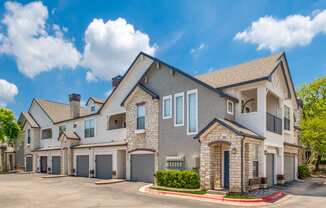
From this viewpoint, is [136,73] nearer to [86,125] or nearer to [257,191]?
[86,125]

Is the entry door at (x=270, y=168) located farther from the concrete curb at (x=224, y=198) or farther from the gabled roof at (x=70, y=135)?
the gabled roof at (x=70, y=135)

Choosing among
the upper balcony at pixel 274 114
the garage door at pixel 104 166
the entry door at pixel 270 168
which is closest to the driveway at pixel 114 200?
the entry door at pixel 270 168

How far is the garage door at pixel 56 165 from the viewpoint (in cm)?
3680

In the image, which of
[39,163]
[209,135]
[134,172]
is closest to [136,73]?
[134,172]

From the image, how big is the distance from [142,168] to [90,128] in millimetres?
9776

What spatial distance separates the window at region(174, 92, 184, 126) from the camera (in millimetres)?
22891

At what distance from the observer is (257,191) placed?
61.4ft

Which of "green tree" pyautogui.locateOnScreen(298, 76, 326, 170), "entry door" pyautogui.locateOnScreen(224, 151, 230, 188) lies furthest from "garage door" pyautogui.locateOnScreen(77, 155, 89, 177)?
"green tree" pyautogui.locateOnScreen(298, 76, 326, 170)

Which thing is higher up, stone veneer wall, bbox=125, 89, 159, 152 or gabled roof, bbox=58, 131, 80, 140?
stone veneer wall, bbox=125, 89, 159, 152

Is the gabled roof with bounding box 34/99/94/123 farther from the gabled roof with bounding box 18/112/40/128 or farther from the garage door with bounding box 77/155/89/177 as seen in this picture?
the garage door with bounding box 77/155/89/177

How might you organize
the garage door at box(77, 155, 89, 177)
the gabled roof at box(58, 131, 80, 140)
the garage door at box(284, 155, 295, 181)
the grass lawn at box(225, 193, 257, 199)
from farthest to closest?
the gabled roof at box(58, 131, 80, 140)
the garage door at box(77, 155, 89, 177)
the garage door at box(284, 155, 295, 181)
the grass lawn at box(225, 193, 257, 199)

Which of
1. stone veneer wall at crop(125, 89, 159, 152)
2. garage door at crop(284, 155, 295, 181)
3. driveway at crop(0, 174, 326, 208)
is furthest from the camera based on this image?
garage door at crop(284, 155, 295, 181)

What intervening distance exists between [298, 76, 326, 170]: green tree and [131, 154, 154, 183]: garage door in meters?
17.2

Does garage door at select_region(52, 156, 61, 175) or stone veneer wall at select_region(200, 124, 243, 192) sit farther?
garage door at select_region(52, 156, 61, 175)
